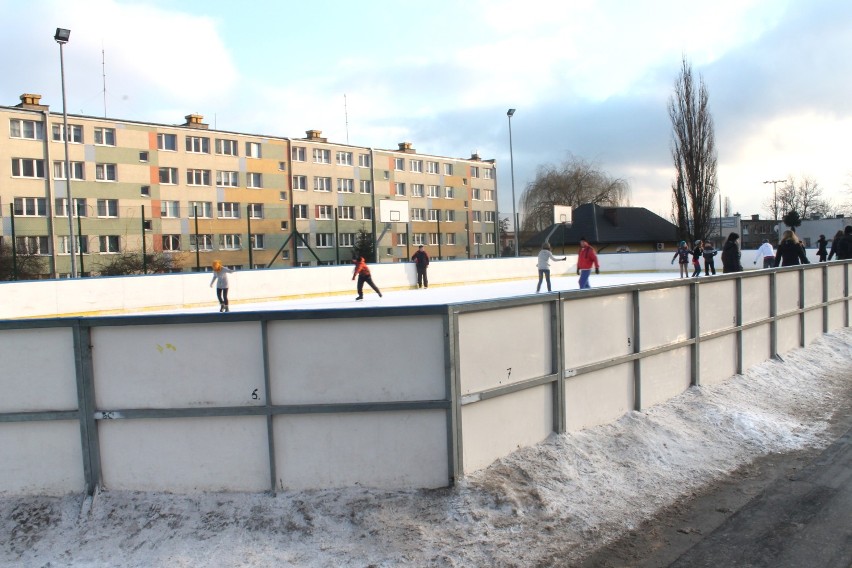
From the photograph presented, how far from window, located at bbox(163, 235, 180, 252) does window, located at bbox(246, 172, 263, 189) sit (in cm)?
2286

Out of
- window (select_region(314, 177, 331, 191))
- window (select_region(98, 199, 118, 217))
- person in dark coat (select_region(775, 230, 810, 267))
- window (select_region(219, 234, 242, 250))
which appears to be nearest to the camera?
person in dark coat (select_region(775, 230, 810, 267))

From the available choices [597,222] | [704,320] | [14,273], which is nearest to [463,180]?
[597,222]

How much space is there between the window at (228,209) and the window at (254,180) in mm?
1951

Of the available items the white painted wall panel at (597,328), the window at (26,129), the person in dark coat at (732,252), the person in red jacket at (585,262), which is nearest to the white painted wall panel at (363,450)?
the white painted wall panel at (597,328)

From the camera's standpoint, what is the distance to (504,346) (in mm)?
5262

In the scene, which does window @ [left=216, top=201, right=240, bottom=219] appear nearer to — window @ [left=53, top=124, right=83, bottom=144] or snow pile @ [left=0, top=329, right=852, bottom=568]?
window @ [left=53, top=124, right=83, bottom=144]

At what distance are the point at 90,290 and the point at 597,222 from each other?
48.9m

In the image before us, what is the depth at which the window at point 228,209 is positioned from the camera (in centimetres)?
5603

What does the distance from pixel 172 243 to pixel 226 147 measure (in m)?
23.3

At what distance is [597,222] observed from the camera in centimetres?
6300

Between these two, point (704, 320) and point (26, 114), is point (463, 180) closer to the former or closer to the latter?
point (26, 114)

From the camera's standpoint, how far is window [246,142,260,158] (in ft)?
189

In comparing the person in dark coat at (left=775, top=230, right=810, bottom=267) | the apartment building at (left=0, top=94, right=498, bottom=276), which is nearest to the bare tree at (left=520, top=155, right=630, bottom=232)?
the apartment building at (left=0, top=94, right=498, bottom=276)

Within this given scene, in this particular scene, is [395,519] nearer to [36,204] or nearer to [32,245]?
[32,245]
